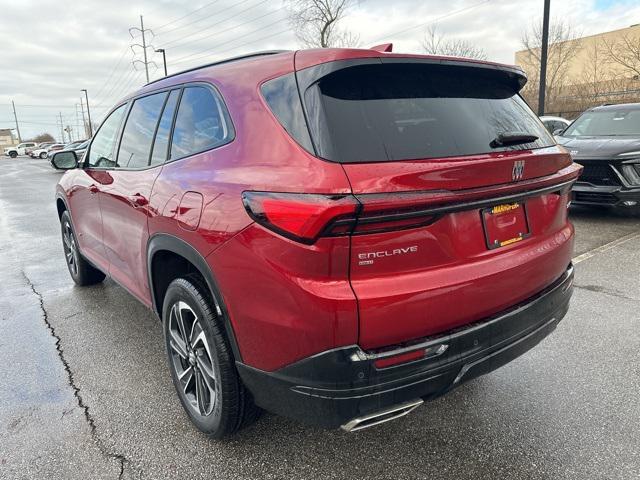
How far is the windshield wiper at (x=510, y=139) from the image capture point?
2109 millimetres

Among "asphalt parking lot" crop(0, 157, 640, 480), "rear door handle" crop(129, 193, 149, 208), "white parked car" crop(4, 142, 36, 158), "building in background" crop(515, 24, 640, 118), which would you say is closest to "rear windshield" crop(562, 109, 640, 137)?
"asphalt parking lot" crop(0, 157, 640, 480)

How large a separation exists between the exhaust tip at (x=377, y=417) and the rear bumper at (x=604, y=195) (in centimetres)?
548

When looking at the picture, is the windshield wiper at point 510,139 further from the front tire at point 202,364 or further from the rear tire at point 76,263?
the rear tire at point 76,263

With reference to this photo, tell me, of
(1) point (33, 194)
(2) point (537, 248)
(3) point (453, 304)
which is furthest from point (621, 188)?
(1) point (33, 194)

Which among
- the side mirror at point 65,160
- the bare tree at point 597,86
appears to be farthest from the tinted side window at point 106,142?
the bare tree at point 597,86

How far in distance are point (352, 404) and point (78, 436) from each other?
1.65 metres

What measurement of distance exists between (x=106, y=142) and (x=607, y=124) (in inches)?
309

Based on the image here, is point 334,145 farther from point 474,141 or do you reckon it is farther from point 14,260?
point 14,260

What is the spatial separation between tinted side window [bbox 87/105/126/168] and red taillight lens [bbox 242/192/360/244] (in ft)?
7.26

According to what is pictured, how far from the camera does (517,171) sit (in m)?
2.06

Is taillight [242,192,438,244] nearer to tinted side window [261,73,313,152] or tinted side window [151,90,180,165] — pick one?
tinted side window [261,73,313,152]

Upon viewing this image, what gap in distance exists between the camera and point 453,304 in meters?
1.85

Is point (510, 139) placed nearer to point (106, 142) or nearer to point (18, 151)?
point (106, 142)

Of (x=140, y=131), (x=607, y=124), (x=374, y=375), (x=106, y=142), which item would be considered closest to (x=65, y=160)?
(x=106, y=142)
